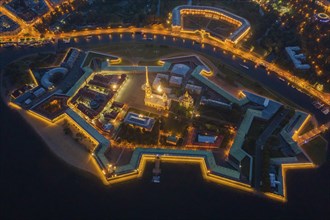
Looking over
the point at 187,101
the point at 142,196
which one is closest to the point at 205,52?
the point at 187,101

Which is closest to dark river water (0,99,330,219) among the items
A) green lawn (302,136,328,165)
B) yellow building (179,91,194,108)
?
green lawn (302,136,328,165)

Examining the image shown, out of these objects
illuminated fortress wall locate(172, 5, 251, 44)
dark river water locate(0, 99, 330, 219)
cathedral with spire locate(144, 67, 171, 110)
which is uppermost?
illuminated fortress wall locate(172, 5, 251, 44)

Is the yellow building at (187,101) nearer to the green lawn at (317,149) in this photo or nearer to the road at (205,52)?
the road at (205,52)

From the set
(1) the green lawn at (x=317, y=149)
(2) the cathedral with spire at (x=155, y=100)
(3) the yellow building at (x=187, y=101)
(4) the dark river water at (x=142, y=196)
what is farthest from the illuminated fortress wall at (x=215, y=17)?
(4) the dark river water at (x=142, y=196)

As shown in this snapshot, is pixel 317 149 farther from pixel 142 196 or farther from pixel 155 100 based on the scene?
pixel 142 196

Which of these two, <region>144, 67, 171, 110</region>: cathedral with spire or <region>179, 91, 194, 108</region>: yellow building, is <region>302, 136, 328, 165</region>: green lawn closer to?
<region>179, 91, 194, 108</region>: yellow building

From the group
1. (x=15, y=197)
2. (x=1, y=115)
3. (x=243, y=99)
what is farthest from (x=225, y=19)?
(x=15, y=197)
